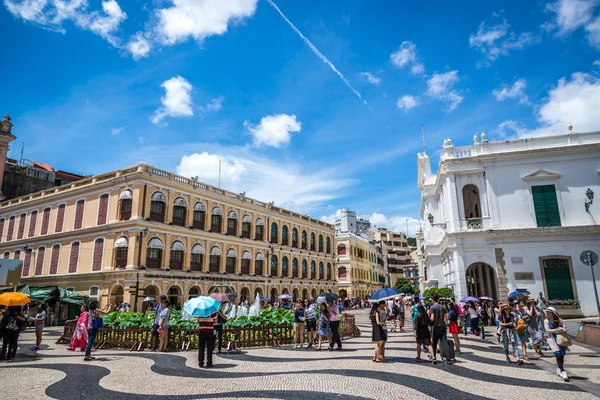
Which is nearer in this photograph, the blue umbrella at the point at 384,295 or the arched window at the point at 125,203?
the blue umbrella at the point at 384,295

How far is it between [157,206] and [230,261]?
9.70 meters

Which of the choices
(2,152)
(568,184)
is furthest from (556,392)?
(2,152)

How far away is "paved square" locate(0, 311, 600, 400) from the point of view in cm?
752

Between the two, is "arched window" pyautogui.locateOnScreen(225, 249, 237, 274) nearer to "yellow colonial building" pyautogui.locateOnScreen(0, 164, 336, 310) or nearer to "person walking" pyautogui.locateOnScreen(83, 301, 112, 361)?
"yellow colonial building" pyautogui.locateOnScreen(0, 164, 336, 310)

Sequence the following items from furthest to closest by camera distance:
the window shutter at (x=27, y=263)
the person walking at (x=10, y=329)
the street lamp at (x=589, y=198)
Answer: the window shutter at (x=27, y=263) → the street lamp at (x=589, y=198) → the person walking at (x=10, y=329)

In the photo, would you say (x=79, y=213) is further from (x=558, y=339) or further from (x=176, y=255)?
(x=558, y=339)

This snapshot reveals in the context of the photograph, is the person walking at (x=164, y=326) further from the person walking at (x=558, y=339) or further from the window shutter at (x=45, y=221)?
the window shutter at (x=45, y=221)

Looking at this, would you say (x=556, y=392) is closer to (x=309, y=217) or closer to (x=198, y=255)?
(x=198, y=255)

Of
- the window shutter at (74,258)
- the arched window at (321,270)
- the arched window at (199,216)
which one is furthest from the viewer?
the arched window at (321,270)

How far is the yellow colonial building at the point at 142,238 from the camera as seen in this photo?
30.0 meters

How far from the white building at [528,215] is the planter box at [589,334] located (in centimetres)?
805

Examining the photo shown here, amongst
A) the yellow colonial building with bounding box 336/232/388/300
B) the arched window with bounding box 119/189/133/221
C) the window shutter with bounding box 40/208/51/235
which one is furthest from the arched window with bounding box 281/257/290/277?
the window shutter with bounding box 40/208/51/235

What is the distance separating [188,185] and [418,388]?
97.1 ft

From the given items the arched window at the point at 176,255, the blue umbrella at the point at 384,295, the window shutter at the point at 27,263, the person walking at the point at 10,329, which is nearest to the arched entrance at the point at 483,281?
the blue umbrella at the point at 384,295
